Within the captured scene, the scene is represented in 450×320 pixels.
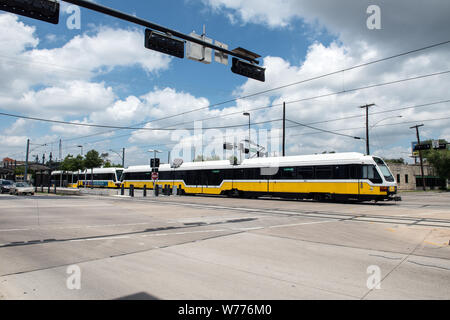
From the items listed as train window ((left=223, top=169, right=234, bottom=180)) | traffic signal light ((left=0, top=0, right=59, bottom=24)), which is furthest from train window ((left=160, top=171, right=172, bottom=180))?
traffic signal light ((left=0, top=0, right=59, bottom=24))

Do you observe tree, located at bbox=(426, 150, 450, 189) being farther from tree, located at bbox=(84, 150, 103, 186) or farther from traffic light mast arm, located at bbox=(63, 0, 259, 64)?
traffic light mast arm, located at bbox=(63, 0, 259, 64)

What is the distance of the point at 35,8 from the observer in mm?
6004

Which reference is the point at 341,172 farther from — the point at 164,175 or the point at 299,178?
the point at 164,175

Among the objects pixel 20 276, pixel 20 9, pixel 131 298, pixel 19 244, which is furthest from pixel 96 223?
pixel 131 298

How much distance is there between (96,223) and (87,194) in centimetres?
2624

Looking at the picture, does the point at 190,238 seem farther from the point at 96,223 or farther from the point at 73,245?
the point at 96,223

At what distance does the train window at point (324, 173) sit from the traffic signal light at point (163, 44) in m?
16.1

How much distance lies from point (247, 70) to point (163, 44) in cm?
297

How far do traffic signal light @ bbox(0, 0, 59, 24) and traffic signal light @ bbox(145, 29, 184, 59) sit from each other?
6.81 feet

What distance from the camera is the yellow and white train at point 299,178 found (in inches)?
779

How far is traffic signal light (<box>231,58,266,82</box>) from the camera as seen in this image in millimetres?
9527

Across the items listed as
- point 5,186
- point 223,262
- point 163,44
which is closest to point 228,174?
point 163,44

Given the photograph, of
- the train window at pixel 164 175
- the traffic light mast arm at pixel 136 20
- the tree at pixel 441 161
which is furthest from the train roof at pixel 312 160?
the tree at pixel 441 161

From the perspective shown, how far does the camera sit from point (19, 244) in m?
6.94
